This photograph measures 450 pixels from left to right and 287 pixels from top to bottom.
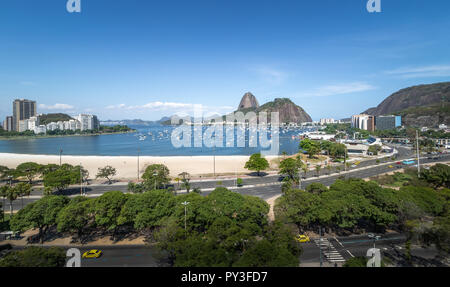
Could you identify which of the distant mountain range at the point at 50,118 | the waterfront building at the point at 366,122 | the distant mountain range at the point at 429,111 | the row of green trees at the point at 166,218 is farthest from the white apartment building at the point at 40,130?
the distant mountain range at the point at 429,111

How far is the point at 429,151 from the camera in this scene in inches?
2089

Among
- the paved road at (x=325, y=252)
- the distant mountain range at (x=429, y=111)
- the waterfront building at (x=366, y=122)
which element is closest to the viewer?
the paved road at (x=325, y=252)

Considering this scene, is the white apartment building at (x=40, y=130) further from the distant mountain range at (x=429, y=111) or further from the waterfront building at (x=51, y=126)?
the distant mountain range at (x=429, y=111)

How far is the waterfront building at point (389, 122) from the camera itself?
118062 mm

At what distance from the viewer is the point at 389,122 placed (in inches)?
4712

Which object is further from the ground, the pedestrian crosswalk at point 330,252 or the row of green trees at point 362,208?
the row of green trees at point 362,208

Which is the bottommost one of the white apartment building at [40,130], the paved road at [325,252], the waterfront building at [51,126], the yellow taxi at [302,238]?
the paved road at [325,252]

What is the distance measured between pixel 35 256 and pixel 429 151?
2825 inches

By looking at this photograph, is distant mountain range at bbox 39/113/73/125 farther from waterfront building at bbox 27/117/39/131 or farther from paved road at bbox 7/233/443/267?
paved road at bbox 7/233/443/267

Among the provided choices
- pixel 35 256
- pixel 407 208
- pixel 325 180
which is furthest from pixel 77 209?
pixel 325 180

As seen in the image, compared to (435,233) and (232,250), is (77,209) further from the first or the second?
(435,233)

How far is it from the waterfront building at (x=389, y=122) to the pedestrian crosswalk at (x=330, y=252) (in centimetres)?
13108

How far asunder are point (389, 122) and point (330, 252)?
443ft
